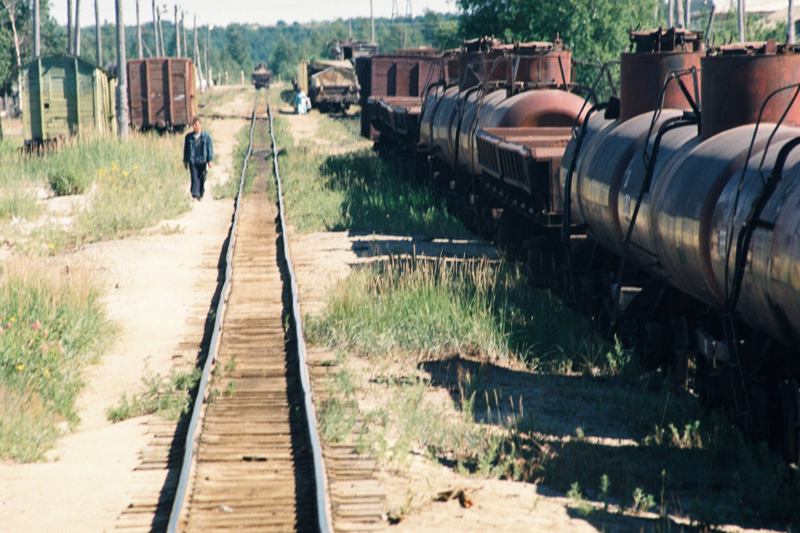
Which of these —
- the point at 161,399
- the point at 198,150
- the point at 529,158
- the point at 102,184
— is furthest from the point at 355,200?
the point at 161,399

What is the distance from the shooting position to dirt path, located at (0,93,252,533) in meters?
5.73

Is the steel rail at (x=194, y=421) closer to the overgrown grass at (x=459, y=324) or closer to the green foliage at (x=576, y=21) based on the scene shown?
the overgrown grass at (x=459, y=324)

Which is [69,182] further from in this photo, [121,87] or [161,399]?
[161,399]

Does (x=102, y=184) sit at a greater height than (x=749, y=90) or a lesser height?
lesser

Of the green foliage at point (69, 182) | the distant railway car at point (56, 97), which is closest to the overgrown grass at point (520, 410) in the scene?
the green foliage at point (69, 182)

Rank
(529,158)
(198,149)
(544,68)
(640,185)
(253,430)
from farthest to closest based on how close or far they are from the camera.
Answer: (198,149), (544,68), (529,158), (640,185), (253,430)

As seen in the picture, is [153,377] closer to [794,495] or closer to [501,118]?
[794,495]

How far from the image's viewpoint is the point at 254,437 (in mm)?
6805

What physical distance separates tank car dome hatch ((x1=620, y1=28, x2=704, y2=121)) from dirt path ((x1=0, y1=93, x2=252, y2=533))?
220 inches

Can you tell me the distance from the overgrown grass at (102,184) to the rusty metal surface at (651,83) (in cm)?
948

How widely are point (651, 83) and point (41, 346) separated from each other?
23.2ft

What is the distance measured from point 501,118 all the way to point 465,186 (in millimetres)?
3295

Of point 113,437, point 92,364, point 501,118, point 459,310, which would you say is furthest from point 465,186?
point 113,437

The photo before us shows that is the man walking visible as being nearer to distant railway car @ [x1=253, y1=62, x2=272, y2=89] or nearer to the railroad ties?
the railroad ties
